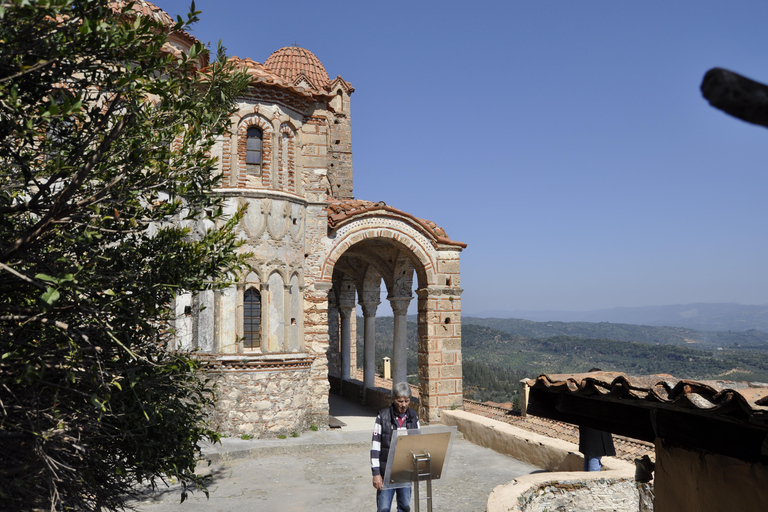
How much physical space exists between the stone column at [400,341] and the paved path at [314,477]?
8.75 feet

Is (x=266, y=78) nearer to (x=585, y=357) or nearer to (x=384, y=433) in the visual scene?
(x=384, y=433)

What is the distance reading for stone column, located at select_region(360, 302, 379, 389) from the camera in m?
19.8

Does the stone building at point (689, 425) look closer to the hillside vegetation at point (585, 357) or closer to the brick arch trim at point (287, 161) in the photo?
the brick arch trim at point (287, 161)

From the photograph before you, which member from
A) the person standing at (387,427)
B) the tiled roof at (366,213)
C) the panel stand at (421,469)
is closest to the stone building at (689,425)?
the panel stand at (421,469)

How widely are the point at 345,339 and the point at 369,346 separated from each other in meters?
1.44

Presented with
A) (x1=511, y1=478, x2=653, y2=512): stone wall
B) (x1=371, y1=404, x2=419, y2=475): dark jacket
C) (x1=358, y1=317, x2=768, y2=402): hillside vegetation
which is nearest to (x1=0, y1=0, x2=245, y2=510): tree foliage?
(x1=371, y1=404, x2=419, y2=475): dark jacket

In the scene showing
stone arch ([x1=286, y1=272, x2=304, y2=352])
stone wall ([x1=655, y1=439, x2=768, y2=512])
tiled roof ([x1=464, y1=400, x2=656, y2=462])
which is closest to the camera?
stone wall ([x1=655, y1=439, x2=768, y2=512])

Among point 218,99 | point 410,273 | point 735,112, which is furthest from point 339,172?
point 735,112

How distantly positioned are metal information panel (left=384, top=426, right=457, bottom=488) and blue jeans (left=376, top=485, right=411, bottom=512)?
42cm

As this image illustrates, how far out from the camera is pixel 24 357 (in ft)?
14.2

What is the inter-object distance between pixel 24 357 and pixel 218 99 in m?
3.22

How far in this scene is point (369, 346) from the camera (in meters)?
20.2

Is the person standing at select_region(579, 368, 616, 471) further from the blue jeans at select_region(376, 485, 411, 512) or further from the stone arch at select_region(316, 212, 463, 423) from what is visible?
the stone arch at select_region(316, 212, 463, 423)

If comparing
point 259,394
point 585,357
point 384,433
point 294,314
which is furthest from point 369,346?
point 585,357
